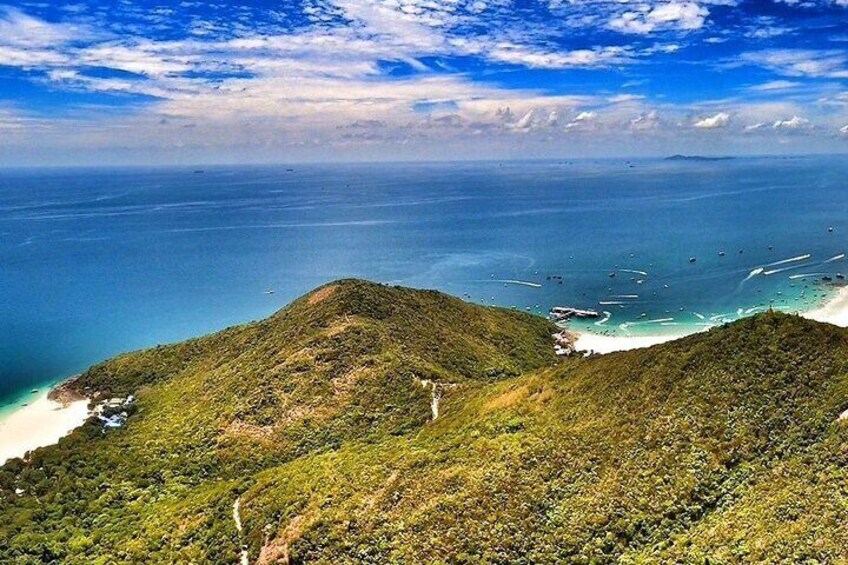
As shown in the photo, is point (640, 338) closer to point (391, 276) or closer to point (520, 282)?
point (520, 282)

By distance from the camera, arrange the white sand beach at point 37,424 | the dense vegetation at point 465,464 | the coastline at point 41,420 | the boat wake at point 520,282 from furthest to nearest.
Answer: the boat wake at point 520,282, the coastline at point 41,420, the white sand beach at point 37,424, the dense vegetation at point 465,464

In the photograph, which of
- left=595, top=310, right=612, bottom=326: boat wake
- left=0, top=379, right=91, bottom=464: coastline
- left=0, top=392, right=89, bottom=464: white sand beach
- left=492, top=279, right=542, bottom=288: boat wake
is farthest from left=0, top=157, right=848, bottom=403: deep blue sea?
left=0, top=392, right=89, bottom=464: white sand beach

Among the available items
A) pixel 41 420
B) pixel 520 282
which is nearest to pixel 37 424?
pixel 41 420

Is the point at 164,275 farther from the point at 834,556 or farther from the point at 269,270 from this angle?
the point at 834,556

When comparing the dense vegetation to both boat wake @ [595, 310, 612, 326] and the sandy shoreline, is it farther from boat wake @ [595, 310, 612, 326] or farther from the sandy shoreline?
boat wake @ [595, 310, 612, 326]

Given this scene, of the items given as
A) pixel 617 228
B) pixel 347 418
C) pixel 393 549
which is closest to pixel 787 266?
pixel 617 228

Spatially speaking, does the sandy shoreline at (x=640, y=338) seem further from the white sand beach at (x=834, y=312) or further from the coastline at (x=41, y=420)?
the coastline at (x=41, y=420)

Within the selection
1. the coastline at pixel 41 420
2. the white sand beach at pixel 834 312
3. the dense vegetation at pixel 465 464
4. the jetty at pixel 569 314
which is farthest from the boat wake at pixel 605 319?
the coastline at pixel 41 420
